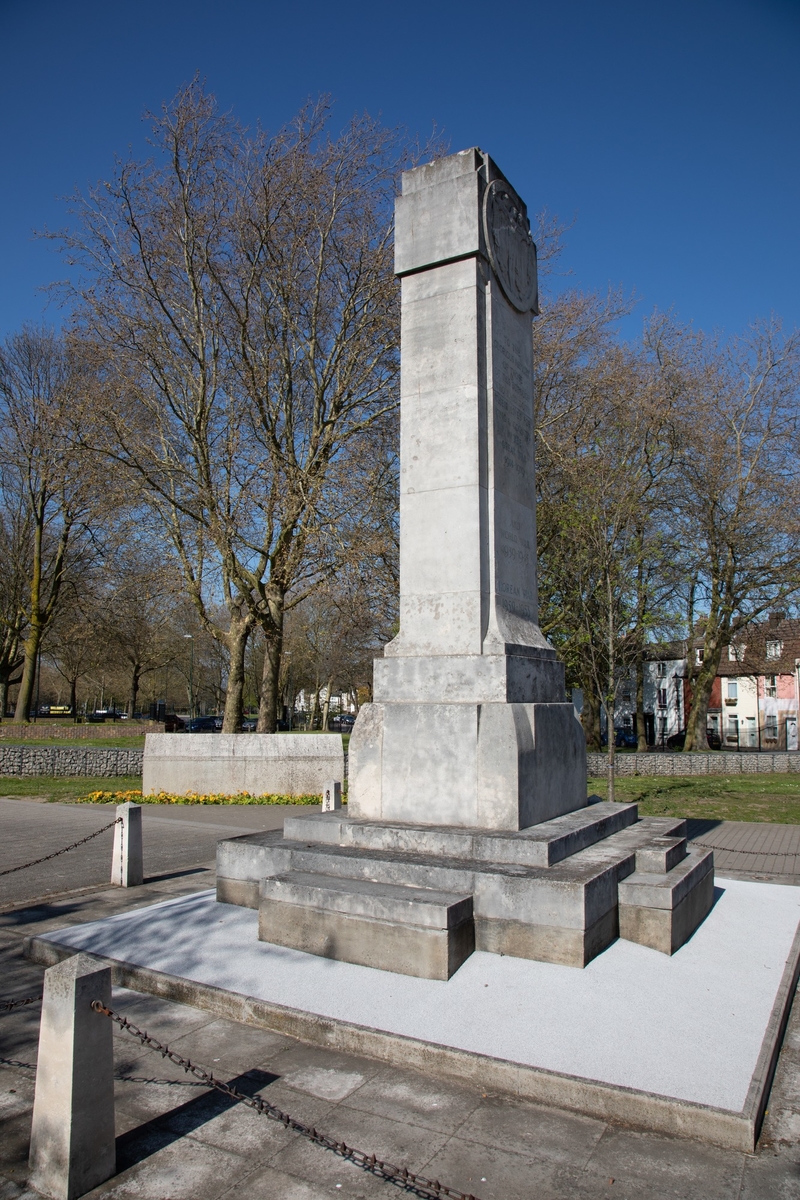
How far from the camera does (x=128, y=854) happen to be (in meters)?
8.38

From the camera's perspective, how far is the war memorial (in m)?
4.17

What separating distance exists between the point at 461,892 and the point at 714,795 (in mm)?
14671

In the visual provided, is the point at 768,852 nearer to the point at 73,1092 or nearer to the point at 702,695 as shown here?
the point at 73,1092

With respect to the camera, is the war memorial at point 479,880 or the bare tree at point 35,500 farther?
the bare tree at point 35,500

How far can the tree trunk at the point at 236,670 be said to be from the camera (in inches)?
754

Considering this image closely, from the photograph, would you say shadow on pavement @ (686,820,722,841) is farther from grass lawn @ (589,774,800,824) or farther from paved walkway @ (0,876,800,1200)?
paved walkway @ (0,876,800,1200)

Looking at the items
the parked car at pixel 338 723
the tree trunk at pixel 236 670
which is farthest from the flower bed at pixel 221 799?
the parked car at pixel 338 723

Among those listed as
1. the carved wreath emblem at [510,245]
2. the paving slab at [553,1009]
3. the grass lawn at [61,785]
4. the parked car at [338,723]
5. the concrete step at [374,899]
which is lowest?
the parked car at [338,723]

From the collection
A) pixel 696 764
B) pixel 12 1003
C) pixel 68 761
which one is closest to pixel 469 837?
pixel 12 1003

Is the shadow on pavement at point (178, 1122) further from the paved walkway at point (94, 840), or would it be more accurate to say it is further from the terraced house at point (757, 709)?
the terraced house at point (757, 709)

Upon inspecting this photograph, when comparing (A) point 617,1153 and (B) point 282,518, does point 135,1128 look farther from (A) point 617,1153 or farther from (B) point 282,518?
(B) point 282,518

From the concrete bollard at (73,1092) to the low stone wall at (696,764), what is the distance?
65.3ft

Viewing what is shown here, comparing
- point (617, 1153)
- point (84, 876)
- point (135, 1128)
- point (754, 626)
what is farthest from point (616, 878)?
point (754, 626)

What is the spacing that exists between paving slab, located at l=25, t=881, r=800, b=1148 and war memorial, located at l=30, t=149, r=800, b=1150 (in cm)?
2
